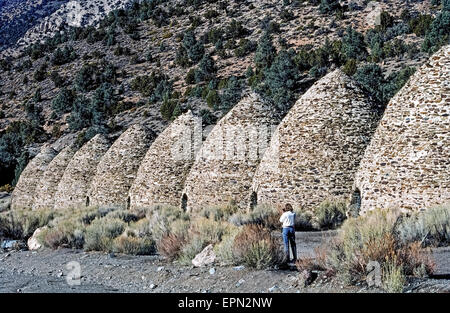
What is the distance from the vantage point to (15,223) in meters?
18.1

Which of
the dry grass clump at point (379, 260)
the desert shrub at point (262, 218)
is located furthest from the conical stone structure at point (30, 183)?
the dry grass clump at point (379, 260)

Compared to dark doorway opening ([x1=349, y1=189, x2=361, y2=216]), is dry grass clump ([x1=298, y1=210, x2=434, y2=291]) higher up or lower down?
higher up

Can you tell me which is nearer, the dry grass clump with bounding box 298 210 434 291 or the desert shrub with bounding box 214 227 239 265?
the dry grass clump with bounding box 298 210 434 291

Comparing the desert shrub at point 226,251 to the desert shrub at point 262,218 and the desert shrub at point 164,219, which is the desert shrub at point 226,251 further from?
the desert shrub at point 262,218

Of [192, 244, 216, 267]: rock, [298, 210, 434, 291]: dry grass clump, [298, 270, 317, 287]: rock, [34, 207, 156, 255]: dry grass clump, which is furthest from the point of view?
[34, 207, 156, 255]: dry grass clump

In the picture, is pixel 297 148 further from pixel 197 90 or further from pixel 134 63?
pixel 134 63

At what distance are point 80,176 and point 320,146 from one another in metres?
15.8

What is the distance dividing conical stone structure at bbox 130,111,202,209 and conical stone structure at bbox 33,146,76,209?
9.66m

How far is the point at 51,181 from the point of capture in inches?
1198

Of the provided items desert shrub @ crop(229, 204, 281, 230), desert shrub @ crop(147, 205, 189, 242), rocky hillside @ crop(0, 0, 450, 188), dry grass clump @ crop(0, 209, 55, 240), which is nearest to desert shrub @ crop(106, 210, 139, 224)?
desert shrub @ crop(147, 205, 189, 242)

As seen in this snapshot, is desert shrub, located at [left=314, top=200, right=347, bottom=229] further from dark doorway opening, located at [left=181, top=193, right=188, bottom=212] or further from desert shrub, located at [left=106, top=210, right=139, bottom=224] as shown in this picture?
desert shrub, located at [left=106, top=210, right=139, bottom=224]

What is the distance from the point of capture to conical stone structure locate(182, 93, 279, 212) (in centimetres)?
1833

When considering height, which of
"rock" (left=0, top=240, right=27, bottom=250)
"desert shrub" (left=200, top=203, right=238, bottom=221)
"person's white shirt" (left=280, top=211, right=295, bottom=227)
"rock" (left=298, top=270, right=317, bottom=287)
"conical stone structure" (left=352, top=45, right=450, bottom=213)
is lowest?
"rock" (left=0, top=240, right=27, bottom=250)

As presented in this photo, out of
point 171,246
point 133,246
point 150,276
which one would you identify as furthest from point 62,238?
point 150,276
